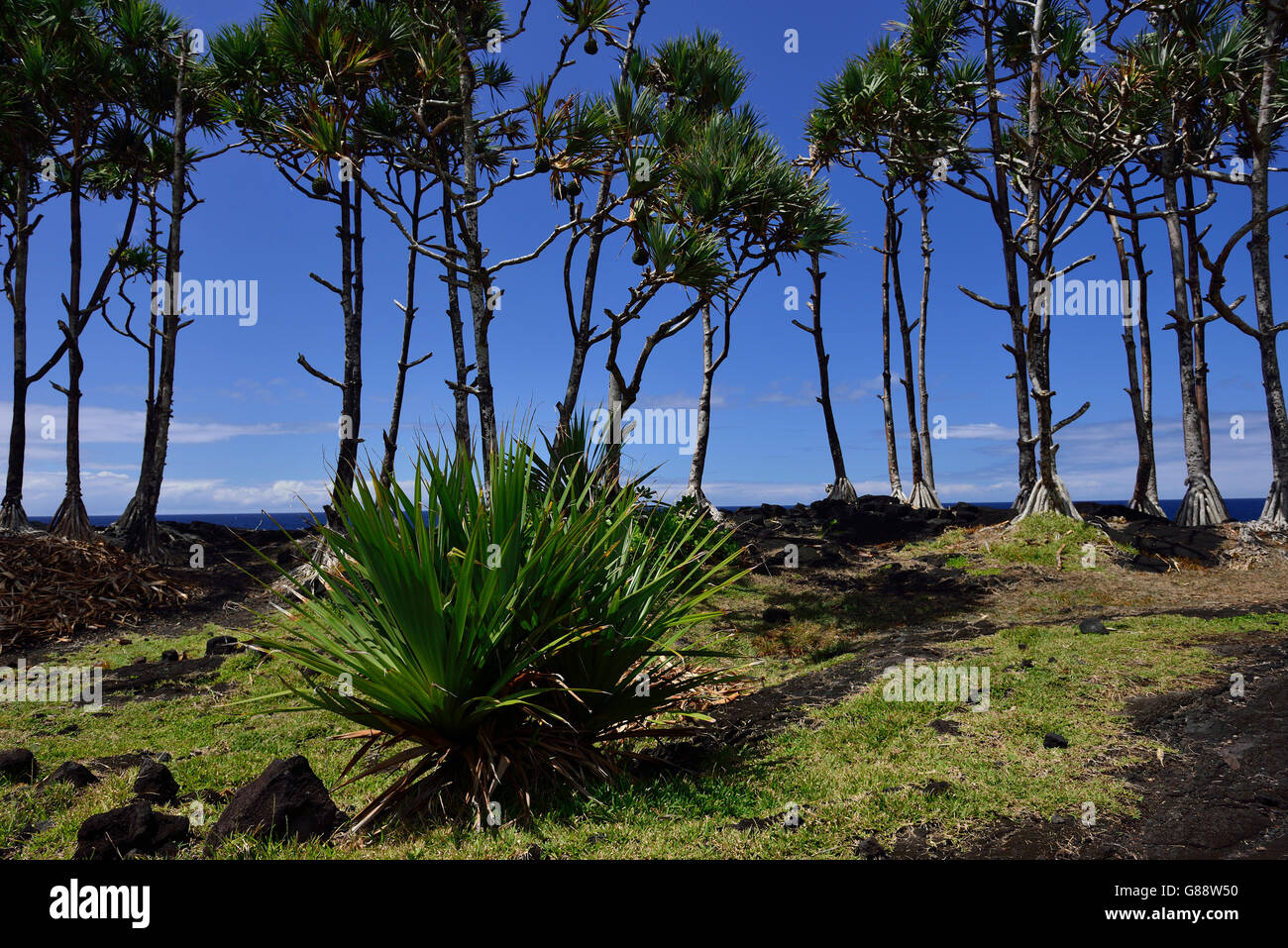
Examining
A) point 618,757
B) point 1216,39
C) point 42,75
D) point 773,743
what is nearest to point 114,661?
point 618,757

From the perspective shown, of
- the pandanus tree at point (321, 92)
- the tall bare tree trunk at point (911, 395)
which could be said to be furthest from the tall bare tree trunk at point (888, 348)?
the pandanus tree at point (321, 92)

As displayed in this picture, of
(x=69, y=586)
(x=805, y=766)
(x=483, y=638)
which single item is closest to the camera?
(x=483, y=638)

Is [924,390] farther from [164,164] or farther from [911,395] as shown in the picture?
[164,164]

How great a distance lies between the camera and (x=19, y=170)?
1633 centimetres

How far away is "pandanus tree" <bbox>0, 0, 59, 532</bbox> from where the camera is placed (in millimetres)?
14984

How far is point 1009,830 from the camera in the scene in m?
3.55

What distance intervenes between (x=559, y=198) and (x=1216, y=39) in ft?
40.8

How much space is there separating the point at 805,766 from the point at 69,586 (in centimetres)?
1210

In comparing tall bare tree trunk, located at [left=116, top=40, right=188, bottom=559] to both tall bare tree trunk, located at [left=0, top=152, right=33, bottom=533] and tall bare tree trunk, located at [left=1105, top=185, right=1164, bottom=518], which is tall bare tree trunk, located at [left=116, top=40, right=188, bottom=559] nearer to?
tall bare tree trunk, located at [left=0, top=152, right=33, bottom=533]

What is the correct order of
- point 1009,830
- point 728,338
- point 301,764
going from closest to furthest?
point 1009,830 → point 301,764 → point 728,338

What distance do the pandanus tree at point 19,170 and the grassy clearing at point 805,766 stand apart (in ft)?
34.4

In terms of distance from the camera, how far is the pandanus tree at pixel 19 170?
14984 mm

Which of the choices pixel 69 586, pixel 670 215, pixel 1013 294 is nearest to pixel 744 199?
pixel 670 215
